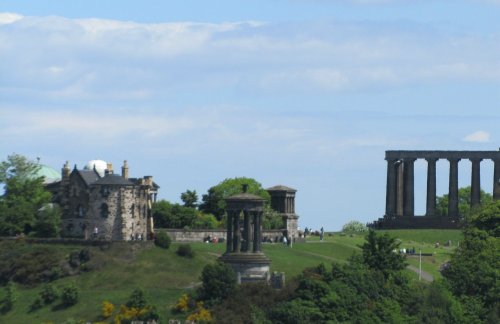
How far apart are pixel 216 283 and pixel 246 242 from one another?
16066 millimetres

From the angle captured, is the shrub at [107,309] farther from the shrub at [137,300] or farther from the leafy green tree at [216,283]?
the leafy green tree at [216,283]

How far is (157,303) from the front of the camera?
186 metres

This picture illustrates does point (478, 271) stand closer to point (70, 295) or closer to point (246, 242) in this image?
point (246, 242)

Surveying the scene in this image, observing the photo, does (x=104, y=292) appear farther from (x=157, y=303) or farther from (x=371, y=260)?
(x=371, y=260)

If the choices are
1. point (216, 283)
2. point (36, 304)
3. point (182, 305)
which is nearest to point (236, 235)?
point (216, 283)

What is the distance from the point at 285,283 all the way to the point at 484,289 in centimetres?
1742

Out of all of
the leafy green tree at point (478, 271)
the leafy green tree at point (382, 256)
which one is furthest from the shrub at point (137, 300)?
the leafy green tree at point (478, 271)

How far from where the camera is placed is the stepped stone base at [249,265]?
7500 inches

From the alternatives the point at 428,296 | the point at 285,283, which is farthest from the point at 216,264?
the point at 428,296

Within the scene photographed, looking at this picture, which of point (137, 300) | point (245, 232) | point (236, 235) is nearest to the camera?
point (137, 300)

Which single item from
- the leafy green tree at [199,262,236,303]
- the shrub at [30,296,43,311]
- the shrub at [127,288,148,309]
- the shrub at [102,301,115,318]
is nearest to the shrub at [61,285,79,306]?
the shrub at [30,296,43,311]

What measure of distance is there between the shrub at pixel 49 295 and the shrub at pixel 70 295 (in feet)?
4.89

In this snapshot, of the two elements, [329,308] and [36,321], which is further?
[36,321]

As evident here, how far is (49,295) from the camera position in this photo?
194375 mm
